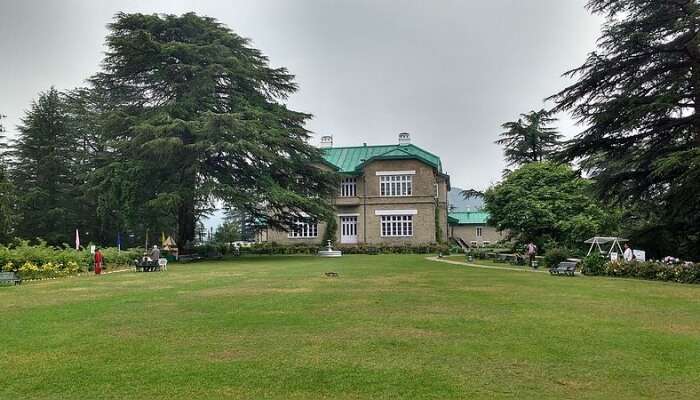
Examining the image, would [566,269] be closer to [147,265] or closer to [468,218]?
[147,265]

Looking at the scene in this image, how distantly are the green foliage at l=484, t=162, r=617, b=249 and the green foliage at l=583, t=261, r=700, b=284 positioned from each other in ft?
30.0

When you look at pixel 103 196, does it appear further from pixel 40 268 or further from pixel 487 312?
pixel 487 312

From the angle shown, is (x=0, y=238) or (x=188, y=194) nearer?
(x=188, y=194)

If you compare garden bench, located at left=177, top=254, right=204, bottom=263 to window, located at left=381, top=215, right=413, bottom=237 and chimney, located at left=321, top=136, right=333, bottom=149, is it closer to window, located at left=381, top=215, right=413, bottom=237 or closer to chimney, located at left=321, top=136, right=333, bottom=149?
window, located at left=381, top=215, right=413, bottom=237

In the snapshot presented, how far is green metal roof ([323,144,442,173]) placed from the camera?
1912 inches

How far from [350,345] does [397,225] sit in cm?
4081

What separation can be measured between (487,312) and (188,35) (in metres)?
31.1

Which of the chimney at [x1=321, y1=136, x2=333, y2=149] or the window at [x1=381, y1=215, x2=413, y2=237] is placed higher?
the chimney at [x1=321, y1=136, x2=333, y2=149]

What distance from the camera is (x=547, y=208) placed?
32125mm

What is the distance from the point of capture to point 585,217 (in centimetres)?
3095

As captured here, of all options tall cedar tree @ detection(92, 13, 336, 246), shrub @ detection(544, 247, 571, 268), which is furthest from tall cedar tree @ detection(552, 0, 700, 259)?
tall cedar tree @ detection(92, 13, 336, 246)

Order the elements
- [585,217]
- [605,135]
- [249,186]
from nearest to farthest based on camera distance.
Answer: [605,135]
[585,217]
[249,186]

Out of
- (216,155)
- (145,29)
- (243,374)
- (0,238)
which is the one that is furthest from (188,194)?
(243,374)

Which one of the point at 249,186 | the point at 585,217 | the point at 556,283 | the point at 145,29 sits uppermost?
the point at 145,29
